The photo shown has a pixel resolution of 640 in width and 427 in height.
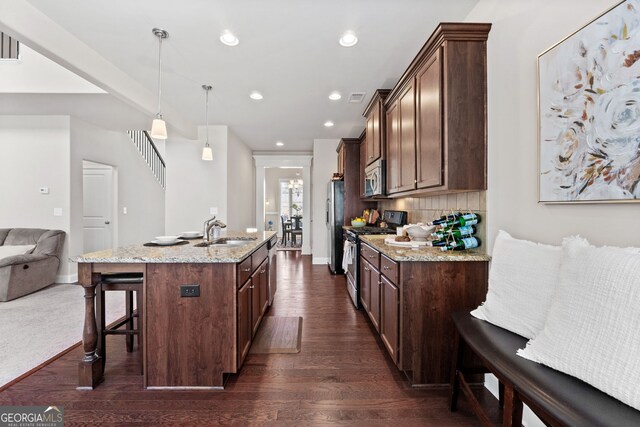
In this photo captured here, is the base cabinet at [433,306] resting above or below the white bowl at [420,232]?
below

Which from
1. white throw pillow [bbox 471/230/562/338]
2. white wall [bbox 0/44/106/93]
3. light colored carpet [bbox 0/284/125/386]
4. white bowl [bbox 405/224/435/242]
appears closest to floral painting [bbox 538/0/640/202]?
white throw pillow [bbox 471/230/562/338]

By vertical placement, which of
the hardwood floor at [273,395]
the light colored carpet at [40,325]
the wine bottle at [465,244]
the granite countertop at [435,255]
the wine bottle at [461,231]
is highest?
the wine bottle at [461,231]

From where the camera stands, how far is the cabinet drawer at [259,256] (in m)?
2.44

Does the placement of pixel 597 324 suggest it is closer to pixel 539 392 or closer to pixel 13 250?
pixel 539 392

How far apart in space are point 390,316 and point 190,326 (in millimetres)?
1404

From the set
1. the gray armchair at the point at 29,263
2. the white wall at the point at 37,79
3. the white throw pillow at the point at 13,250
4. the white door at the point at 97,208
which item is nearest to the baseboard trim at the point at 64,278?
the gray armchair at the point at 29,263

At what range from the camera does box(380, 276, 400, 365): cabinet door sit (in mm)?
2008

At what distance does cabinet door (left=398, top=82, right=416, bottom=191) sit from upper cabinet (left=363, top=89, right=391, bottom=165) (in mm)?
538

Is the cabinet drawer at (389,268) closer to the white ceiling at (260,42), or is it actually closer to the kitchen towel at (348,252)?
the kitchen towel at (348,252)

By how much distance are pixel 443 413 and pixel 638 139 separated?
5.40 ft

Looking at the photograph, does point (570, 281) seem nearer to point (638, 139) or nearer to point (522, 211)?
point (638, 139)

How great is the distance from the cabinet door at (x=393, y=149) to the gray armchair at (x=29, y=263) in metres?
4.67

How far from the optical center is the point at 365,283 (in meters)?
3.04

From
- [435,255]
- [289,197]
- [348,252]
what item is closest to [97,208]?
[348,252]
